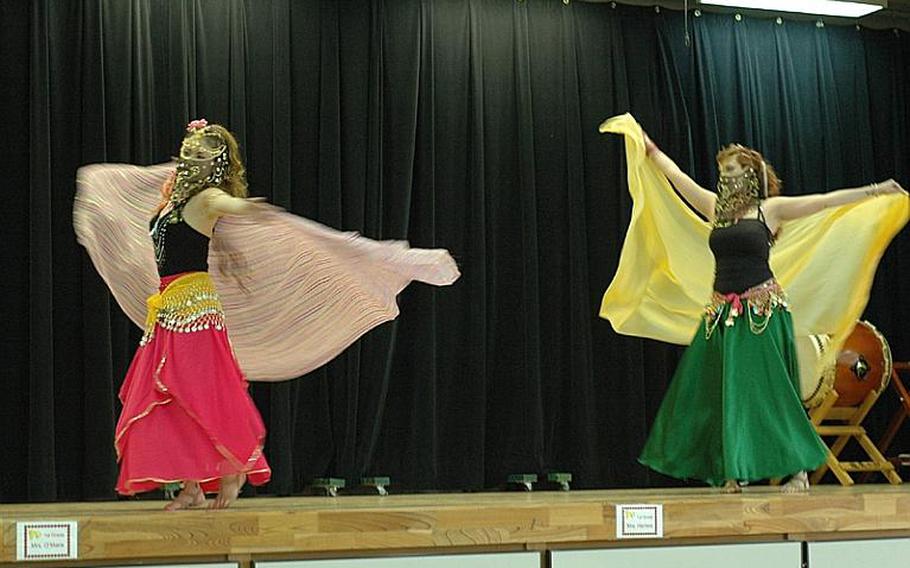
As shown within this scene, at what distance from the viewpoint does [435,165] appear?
6.82 meters

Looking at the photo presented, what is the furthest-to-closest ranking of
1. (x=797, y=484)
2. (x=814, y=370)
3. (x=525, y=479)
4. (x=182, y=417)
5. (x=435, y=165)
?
(x=435, y=165) < (x=525, y=479) < (x=814, y=370) < (x=797, y=484) < (x=182, y=417)

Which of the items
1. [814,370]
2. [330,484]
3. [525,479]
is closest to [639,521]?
[814,370]

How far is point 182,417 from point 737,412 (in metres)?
1.91

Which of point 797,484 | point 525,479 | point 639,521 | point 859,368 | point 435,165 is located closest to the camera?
point 639,521

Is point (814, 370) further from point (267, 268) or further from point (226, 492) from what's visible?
point (226, 492)

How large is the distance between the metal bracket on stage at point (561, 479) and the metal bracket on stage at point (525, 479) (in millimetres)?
86

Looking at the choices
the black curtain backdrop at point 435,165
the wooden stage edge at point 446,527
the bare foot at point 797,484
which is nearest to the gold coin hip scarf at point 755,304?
the bare foot at point 797,484

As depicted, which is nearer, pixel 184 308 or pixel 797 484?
pixel 184 308

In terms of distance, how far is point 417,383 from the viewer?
21.7ft

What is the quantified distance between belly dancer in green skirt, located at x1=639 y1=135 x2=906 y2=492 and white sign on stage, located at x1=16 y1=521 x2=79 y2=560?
2.33 m

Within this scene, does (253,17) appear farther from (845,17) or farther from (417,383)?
(845,17)

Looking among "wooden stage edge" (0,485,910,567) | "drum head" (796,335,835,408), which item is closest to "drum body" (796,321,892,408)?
"drum head" (796,335,835,408)

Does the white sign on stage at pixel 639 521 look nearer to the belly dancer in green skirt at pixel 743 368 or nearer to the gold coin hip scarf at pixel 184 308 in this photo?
the belly dancer in green skirt at pixel 743 368

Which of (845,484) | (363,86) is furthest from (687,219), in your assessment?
(363,86)
